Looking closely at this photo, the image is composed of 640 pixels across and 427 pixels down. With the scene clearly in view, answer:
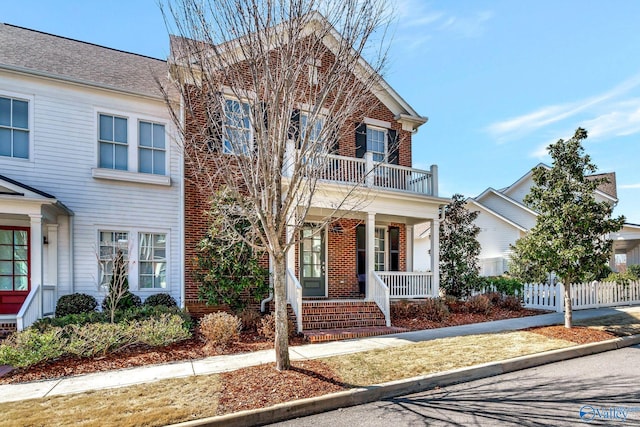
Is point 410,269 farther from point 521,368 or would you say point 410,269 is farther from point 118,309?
point 118,309

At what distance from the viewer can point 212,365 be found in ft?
23.2

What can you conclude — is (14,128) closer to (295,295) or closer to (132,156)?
(132,156)

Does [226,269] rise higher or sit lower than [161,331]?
higher

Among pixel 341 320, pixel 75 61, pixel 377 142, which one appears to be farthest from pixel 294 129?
pixel 75 61

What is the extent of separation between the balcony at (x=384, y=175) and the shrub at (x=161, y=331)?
5730mm

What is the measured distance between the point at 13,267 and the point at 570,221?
14.0 m

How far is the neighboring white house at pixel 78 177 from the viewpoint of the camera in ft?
32.2

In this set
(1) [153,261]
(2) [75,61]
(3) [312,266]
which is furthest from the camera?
(3) [312,266]

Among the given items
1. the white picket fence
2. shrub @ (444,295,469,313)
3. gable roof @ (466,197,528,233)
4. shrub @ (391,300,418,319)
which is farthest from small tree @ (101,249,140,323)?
gable roof @ (466,197,528,233)

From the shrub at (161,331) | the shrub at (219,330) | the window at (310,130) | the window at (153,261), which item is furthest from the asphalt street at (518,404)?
the window at (153,261)

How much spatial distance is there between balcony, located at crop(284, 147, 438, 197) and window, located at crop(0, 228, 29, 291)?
27.1 feet

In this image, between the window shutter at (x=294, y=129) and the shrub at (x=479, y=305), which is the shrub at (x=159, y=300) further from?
the shrub at (x=479, y=305)

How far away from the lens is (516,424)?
4586 millimetres

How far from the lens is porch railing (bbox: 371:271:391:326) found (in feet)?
36.0
